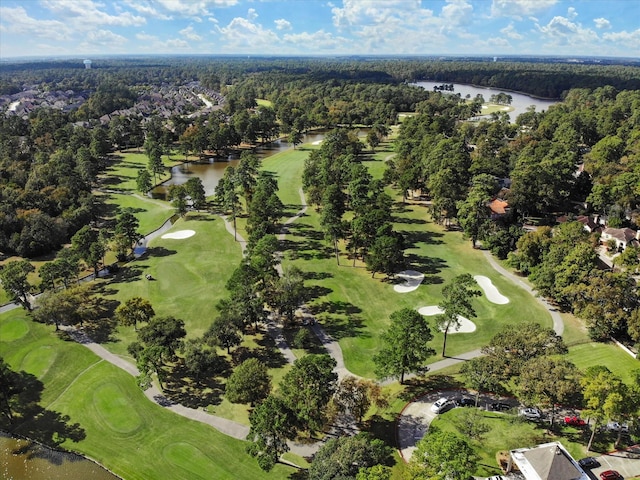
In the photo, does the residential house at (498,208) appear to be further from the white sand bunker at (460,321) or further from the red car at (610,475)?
the red car at (610,475)

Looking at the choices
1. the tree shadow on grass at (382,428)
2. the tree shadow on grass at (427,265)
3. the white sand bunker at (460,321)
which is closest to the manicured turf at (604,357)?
the white sand bunker at (460,321)

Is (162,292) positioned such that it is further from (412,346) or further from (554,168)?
(554,168)

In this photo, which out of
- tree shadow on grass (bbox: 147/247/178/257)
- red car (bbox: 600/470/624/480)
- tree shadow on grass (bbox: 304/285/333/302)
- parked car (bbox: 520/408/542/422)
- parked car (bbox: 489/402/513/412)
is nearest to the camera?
red car (bbox: 600/470/624/480)

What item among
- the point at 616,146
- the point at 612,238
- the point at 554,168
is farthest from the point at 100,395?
the point at 616,146

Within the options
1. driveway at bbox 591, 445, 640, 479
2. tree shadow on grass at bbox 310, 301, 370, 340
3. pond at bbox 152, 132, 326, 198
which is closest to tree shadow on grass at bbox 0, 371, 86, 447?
tree shadow on grass at bbox 310, 301, 370, 340

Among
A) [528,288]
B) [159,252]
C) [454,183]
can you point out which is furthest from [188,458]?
[454,183]

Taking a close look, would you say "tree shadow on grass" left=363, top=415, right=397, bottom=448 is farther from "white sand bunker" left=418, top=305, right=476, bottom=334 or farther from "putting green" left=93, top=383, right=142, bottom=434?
"putting green" left=93, top=383, right=142, bottom=434
